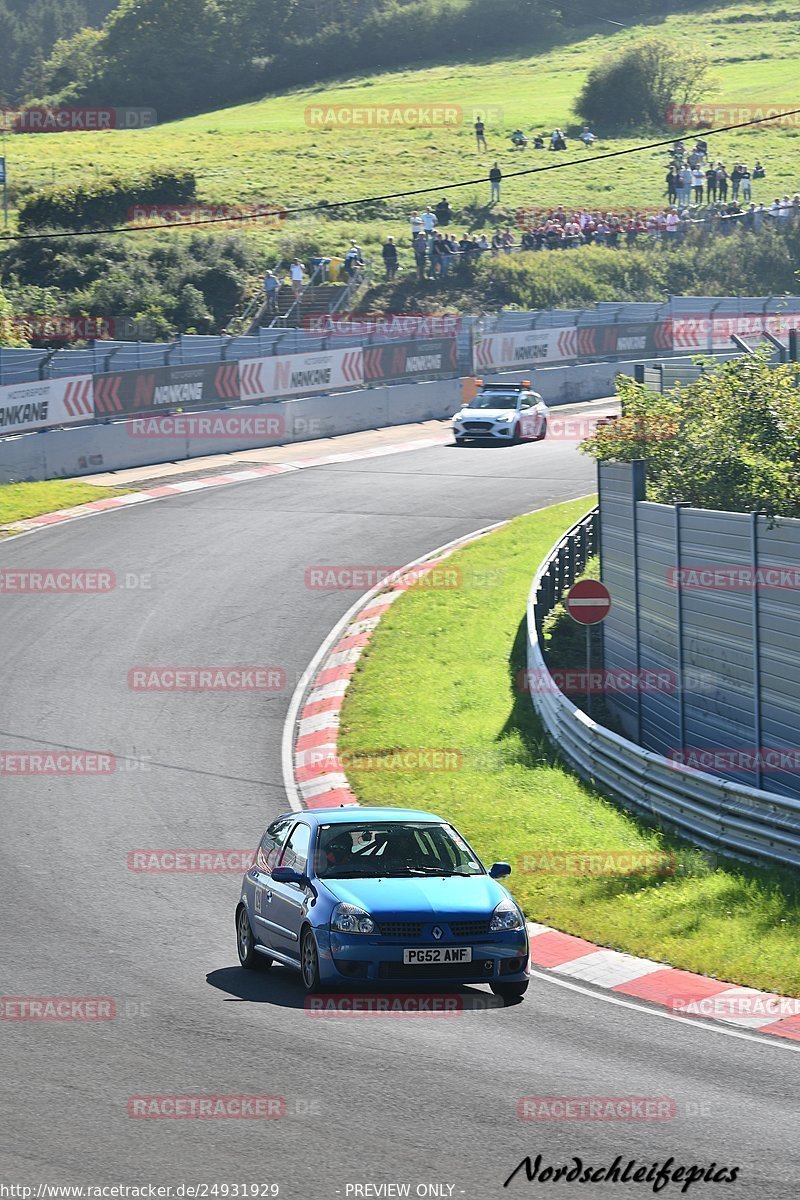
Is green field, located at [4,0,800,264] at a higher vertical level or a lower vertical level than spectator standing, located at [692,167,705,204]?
higher

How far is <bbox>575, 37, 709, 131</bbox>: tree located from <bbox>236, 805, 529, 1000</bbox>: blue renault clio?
9305 cm

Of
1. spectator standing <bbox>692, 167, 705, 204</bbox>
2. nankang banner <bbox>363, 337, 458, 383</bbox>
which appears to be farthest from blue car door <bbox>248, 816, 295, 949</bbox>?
spectator standing <bbox>692, 167, 705, 204</bbox>

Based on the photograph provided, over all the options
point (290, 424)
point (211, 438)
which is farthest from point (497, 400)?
point (211, 438)

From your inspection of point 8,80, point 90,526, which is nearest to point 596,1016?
point 90,526

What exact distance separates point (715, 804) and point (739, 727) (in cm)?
215

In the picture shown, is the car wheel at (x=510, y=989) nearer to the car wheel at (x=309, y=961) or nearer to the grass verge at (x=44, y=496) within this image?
the car wheel at (x=309, y=961)

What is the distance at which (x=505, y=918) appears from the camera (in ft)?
36.7

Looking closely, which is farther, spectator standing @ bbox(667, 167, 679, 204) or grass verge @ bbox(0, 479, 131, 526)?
spectator standing @ bbox(667, 167, 679, 204)

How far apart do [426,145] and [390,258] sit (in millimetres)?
39164

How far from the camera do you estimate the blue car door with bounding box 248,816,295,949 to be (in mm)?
11883

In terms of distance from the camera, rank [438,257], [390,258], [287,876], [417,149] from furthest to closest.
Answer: [417,149] → [438,257] → [390,258] → [287,876]

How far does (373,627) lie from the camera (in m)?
24.9

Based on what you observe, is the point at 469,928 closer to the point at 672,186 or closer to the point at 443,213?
the point at 443,213

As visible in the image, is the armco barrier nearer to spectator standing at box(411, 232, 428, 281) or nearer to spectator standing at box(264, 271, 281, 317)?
spectator standing at box(264, 271, 281, 317)
